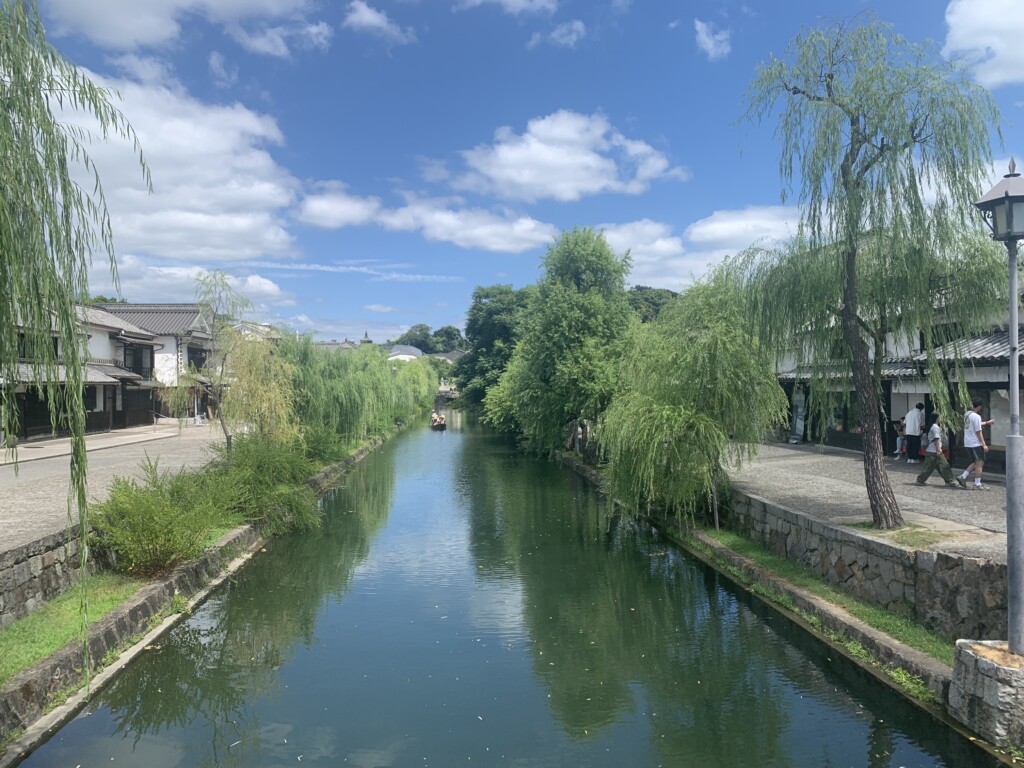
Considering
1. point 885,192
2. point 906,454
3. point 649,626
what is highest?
point 885,192

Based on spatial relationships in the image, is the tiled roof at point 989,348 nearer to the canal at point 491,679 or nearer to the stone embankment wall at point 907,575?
the stone embankment wall at point 907,575

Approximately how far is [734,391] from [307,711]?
989 cm

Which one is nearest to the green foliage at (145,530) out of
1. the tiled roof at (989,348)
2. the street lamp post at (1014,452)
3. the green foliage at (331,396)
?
the green foliage at (331,396)

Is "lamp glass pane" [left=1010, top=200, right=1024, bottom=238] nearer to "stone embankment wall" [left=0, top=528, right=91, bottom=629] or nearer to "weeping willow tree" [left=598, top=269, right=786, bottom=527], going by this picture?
"weeping willow tree" [left=598, top=269, right=786, bottom=527]

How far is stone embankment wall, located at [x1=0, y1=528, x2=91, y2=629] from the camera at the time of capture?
8297 millimetres

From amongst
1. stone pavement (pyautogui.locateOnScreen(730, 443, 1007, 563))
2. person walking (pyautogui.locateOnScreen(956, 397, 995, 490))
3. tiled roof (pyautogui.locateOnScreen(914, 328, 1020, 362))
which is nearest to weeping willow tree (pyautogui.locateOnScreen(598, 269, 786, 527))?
stone pavement (pyautogui.locateOnScreen(730, 443, 1007, 563))

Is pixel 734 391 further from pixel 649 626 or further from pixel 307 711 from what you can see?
pixel 307 711

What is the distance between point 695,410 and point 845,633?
6002 millimetres

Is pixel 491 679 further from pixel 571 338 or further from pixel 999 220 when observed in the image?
pixel 571 338

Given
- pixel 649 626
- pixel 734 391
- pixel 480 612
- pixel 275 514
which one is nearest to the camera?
pixel 649 626

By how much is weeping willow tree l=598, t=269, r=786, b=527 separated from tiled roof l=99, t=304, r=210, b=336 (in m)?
35.4

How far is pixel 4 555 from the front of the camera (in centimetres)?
824

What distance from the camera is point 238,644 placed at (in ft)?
32.2

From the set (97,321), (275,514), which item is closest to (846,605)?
(275,514)
